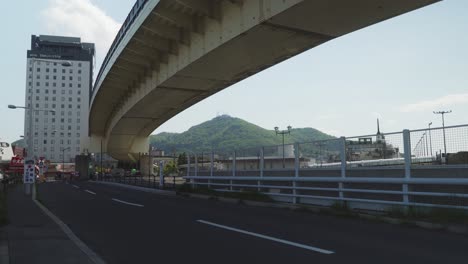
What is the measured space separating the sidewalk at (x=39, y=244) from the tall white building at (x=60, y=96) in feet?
469

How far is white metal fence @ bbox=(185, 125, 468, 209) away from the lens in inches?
431

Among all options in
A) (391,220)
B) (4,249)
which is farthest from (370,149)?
(4,249)

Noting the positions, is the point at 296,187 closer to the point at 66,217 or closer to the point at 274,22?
the point at 274,22

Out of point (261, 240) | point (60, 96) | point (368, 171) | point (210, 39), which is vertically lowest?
point (261, 240)

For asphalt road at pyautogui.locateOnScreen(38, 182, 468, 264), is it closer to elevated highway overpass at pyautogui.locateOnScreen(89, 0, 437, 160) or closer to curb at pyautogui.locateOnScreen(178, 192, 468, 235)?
curb at pyautogui.locateOnScreen(178, 192, 468, 235)

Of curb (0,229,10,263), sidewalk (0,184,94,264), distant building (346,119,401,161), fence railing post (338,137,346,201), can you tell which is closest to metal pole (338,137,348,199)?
fence railing post (338,137,346,201)

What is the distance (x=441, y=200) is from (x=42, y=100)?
158m

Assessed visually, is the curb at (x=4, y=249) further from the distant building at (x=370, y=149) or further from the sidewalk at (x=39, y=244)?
the distant building at (x=370, y=149)

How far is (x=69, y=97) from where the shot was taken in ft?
508

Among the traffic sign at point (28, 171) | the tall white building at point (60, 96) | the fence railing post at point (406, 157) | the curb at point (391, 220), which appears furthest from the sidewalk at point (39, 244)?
the tall white building at point (60, 96)

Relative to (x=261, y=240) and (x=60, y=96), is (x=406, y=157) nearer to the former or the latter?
(x=261, y=240)

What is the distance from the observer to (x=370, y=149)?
1393 cm

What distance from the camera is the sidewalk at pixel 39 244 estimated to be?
7204 millimetres

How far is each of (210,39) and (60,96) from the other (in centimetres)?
14898
